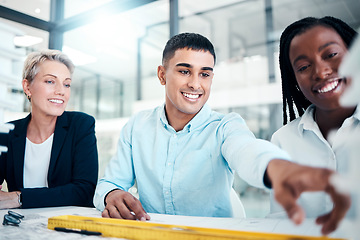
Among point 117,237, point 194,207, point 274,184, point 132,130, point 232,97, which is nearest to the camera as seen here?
point 274,184

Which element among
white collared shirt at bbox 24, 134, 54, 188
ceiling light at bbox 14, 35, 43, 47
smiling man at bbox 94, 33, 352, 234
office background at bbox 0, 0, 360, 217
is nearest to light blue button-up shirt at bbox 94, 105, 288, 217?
smiling man at bbox 94, 33, 352, 234

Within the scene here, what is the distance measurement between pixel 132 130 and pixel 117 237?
2.58ft

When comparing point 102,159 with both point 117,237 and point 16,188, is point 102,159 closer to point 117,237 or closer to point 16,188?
point 16,188

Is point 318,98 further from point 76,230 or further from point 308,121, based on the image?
point 76,230

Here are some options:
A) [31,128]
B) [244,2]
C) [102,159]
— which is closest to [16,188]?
[31,128]

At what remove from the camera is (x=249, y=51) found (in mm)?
3221

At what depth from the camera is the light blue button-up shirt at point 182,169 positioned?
3.99 feet

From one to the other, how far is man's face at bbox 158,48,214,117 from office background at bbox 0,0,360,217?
Answer: 1295mm

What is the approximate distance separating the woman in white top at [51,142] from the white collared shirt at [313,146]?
0.92 metres

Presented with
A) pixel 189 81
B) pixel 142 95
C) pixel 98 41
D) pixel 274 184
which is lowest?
pixel 274 184

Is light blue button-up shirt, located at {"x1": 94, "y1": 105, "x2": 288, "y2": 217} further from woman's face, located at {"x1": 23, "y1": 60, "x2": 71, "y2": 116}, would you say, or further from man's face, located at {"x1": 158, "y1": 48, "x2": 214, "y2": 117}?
woman's face, located at {"x1": 23, "y1": 60, "x2": 71, "y2": 116}

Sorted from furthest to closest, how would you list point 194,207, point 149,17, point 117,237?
point 149,17, point 194,207, point 117,237

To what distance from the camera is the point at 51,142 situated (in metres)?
1.60

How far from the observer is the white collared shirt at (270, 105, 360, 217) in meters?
0.94
